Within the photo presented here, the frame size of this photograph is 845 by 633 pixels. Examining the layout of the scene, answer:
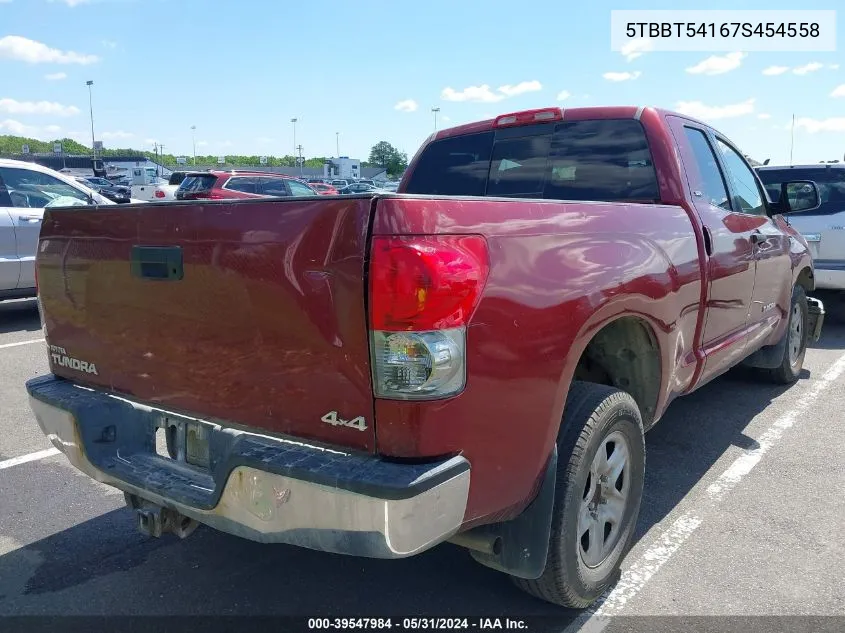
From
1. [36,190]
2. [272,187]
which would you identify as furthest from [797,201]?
[272,187]

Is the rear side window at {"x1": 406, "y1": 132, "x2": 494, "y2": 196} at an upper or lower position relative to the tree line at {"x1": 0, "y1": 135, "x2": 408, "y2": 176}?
lower

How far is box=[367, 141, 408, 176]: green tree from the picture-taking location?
4481 inches

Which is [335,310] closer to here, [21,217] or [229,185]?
[21,217]

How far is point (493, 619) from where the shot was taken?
270cm

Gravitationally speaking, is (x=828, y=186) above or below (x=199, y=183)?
below

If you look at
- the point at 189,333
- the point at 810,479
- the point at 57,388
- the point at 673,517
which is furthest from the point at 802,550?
the point at 57,388

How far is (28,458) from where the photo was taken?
4.29 m

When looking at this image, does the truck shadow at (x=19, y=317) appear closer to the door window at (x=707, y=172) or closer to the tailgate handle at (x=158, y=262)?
the tailgate handle at (x=158, y=262)

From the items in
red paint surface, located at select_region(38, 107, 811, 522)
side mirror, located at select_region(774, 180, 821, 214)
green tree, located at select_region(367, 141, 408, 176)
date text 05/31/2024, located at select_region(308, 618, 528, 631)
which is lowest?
date text 05/31/2024, located at select_region(308, 618, 528, 631)

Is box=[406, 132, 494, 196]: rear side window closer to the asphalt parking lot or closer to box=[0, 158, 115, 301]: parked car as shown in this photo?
the asphalt parking lot

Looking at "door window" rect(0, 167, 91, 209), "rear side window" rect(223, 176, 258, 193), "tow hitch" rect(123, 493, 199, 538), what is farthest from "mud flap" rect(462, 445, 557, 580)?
"rear side window" rect(223, 176, 258, 193)

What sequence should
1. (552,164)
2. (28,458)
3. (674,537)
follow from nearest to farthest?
(674,537) < (552,164) < (28,458)

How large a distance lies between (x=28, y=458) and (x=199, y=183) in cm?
1217

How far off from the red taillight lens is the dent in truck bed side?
0.17 ft
